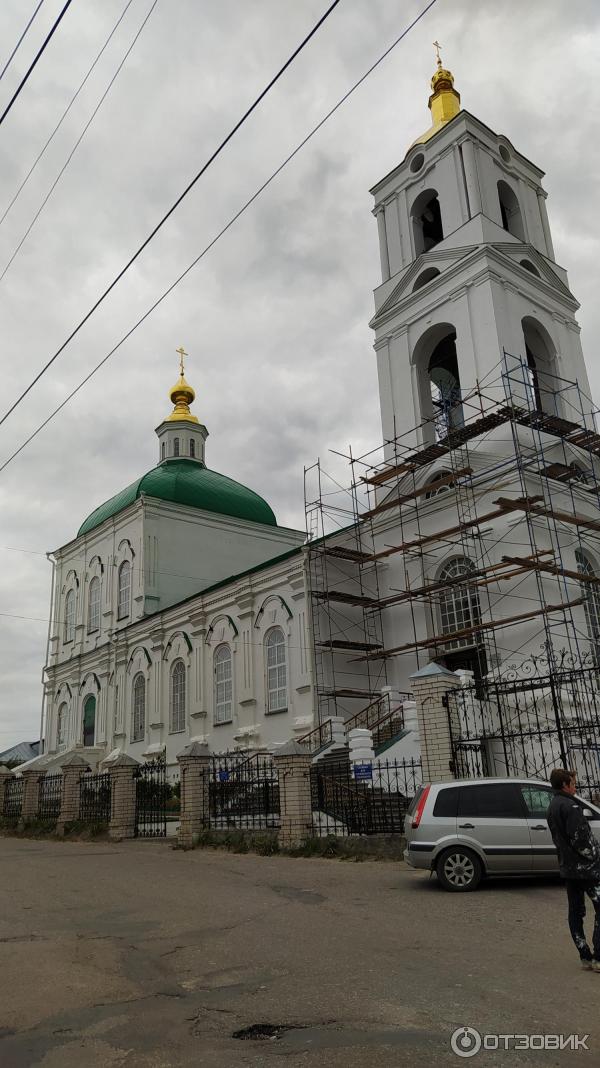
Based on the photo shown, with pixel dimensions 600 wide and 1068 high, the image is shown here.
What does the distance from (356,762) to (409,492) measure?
997 centimetres

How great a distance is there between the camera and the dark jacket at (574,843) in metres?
5.71

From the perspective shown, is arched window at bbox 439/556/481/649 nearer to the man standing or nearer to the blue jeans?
the man standing

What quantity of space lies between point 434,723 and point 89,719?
24.4 m

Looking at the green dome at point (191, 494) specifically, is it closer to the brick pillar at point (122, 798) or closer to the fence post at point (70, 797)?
the fence post at point (70, 797)

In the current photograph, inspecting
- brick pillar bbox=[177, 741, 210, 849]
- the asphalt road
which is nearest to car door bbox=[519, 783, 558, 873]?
the asphalt road

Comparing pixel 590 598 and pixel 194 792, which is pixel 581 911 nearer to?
pixel 194 792

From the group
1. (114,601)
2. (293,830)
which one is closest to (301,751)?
(293,830)

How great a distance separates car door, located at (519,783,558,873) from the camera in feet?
30.3

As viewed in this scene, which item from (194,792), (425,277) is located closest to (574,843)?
(194,792)

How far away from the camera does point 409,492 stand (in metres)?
24.0

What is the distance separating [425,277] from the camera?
26.3m

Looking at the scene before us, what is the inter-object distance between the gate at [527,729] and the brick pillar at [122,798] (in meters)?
8.49

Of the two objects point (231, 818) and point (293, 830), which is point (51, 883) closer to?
point (293, 830)

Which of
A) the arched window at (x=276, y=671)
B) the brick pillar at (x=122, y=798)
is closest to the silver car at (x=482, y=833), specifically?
the brick pillar at (x=122, y=798)
